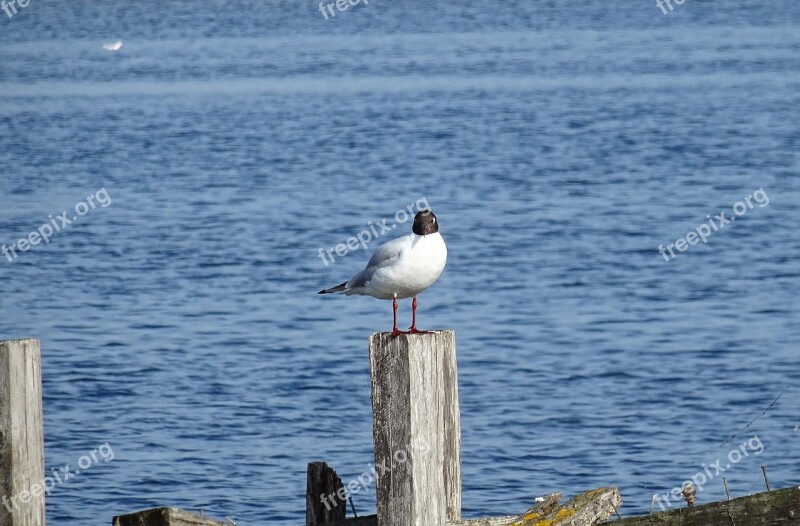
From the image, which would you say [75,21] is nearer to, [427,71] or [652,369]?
[427,71]

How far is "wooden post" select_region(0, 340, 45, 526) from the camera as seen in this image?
20.0ft

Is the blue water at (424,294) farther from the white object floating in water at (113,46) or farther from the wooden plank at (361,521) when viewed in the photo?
the white object floating in water at (113,46)

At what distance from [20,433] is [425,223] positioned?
6.48 ft

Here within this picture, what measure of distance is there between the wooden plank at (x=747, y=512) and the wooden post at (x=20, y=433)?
9.13 ft

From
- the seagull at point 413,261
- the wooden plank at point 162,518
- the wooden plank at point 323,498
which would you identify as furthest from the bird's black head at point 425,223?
the wooden plank at point 162,518

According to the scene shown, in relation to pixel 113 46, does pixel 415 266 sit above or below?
below

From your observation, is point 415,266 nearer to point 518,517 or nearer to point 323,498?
point 518,517

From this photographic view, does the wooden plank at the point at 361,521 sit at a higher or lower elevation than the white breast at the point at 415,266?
lower

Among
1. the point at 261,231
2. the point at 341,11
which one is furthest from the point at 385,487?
the point at 341,11

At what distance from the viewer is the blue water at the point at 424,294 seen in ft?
38.8

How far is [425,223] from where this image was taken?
19.8ft

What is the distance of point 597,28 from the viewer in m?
51.7

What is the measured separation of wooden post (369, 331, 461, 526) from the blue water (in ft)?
17.7

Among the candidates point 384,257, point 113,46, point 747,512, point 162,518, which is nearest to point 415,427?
point 747,512
